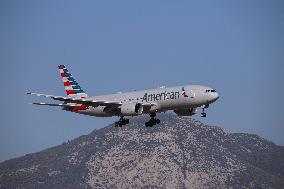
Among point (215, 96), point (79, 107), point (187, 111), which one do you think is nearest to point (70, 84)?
point (79, 107)

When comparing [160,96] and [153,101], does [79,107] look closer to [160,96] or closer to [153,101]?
[153,101]

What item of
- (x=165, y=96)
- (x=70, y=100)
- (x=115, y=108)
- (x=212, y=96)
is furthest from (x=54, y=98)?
(x=212, y=96)

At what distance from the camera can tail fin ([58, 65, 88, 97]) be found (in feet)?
375

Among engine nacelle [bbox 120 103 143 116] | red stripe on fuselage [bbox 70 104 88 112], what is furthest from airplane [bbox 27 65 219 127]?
red stripe on fuselage [bbox 70 104 88 112]

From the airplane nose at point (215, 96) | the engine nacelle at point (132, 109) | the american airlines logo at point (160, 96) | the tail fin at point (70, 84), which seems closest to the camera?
the airplane nose at point (215, 96)

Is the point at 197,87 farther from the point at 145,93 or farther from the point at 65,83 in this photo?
the point at 65,83

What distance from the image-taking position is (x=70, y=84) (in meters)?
116

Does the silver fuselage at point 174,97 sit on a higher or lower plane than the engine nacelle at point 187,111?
higher

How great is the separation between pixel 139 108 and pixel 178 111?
751 centimetres

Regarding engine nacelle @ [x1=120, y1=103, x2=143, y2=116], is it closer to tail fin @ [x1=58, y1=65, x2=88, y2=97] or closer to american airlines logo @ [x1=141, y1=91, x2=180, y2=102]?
american airlines logo @ [x1=141, y1=91, x2=180, y2=102]

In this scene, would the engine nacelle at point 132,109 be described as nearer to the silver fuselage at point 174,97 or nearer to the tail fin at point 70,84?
the silver fuselage at point 174,97

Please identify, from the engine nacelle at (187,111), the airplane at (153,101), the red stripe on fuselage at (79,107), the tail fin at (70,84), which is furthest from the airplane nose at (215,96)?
the tail fin at (70,84)

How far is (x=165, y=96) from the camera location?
307ft

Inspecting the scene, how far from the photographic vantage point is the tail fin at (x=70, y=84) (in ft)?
375
